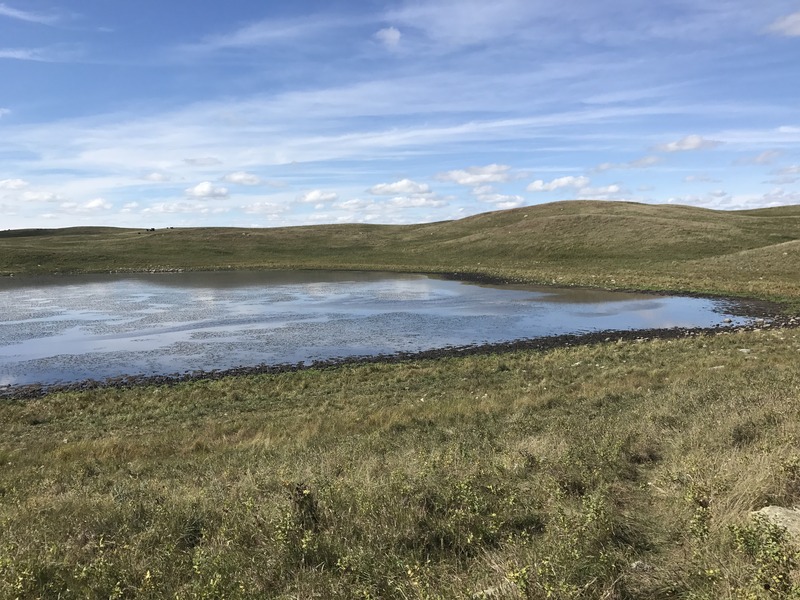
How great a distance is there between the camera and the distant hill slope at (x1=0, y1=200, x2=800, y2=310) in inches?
2198

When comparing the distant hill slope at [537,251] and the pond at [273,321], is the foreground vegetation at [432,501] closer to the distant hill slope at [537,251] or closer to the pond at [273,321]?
the pond at [273,321]

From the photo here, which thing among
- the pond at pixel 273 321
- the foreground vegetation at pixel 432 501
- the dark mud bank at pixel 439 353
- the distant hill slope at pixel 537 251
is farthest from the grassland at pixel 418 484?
the distant hill slope at pixel 537 251

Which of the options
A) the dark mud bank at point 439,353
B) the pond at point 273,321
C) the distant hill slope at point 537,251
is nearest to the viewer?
the dark mud bank at point 439,353

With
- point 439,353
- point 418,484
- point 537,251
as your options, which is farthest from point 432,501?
point 537,251

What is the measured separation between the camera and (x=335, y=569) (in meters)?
5.26

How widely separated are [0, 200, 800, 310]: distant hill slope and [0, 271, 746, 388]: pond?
1203 centimetres

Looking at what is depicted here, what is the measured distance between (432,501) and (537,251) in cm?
8331

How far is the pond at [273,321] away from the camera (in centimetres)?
2656

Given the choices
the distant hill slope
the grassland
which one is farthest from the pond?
the distant hill slope

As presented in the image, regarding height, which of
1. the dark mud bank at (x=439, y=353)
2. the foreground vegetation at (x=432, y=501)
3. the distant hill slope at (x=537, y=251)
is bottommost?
the dark mud bank at (x=439, y=353)

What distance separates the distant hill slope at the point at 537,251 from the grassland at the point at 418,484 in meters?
36.1

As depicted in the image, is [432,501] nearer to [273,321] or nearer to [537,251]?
[273,321]

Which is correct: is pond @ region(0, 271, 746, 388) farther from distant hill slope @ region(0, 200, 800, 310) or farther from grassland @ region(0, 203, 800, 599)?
distant hill slope @ region(0, 200, 800, 310)

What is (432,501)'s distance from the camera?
6574 millimetres
